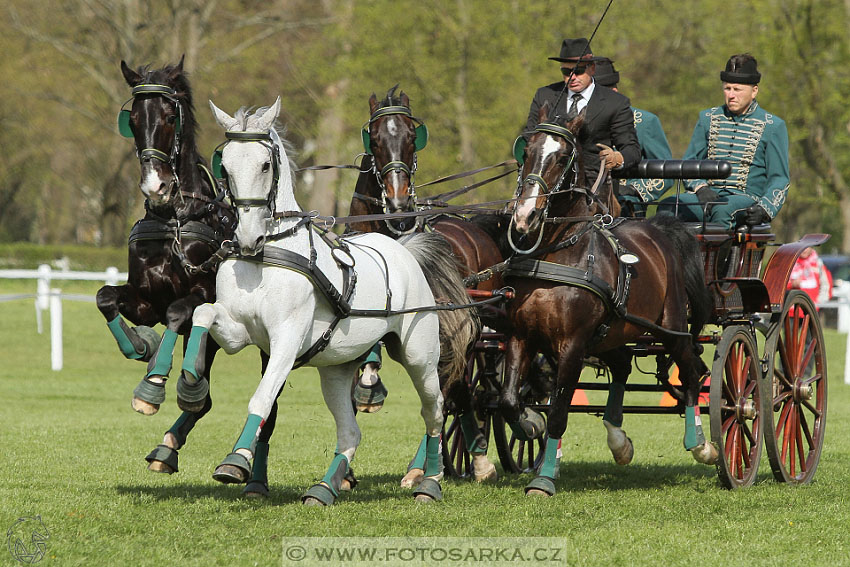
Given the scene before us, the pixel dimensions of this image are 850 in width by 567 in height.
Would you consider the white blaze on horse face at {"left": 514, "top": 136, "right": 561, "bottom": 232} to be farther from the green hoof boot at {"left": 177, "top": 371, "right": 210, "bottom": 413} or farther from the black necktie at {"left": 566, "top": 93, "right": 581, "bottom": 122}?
the green hoof boot at {"left": 177, "top": 371, "right": 210, "bottom": 413}

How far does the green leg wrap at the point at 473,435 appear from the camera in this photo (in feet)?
25.9

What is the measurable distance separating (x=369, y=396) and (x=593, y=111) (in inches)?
95.2

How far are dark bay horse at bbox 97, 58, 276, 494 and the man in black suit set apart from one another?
2168mm

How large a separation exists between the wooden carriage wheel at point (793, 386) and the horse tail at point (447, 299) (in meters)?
2.15

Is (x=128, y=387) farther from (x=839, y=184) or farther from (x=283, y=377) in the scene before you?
(x=839, y=184)

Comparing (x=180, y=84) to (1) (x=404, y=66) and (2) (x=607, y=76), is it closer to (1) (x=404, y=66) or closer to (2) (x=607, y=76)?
(2) (x=607, y=76)

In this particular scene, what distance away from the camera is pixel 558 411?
7195 millimetres

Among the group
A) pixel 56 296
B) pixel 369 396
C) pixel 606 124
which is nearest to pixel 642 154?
pixel 606 124

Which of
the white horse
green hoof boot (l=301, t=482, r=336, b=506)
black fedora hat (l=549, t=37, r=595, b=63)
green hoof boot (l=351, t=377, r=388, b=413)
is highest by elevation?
black fedora hat (l=549, t=37, r=595, b=63)

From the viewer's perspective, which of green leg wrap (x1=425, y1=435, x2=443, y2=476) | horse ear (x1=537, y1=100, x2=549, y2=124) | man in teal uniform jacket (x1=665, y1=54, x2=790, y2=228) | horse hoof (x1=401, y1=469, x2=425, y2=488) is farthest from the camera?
man in teal uniform jacket (x1=665, y1=54, x2=790, y2=228)

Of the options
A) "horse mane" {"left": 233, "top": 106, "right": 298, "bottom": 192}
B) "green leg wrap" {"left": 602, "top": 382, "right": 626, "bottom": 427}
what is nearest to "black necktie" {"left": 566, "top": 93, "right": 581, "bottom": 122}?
"green leg wrap" {"left": 602, "top": 382, "right": 626, "bottom": 427}

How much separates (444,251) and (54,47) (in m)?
26.7

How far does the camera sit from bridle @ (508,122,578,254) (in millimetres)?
6867

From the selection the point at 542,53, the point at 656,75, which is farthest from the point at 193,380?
the point at 656,75
